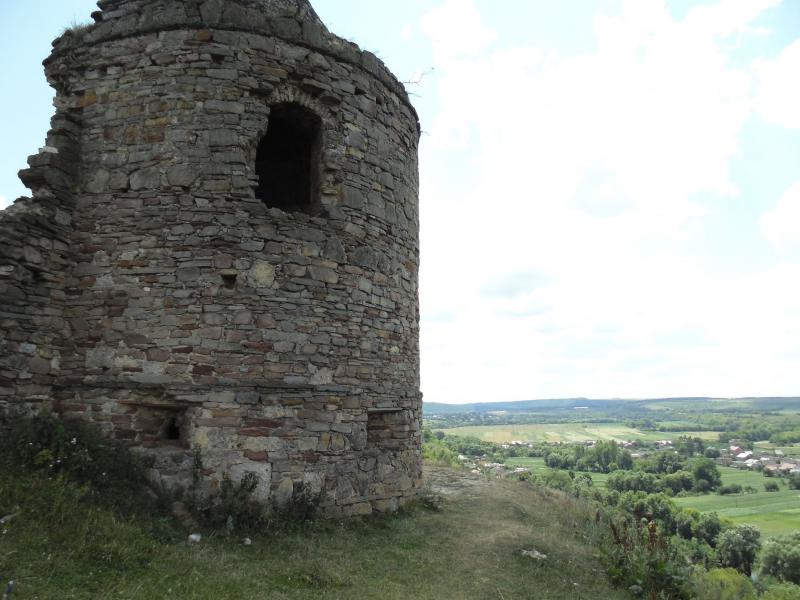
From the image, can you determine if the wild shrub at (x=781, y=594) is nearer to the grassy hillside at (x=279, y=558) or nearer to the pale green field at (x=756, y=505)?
the grassy hillside at (x=279, y=558)

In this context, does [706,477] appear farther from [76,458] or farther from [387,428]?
[76,458]

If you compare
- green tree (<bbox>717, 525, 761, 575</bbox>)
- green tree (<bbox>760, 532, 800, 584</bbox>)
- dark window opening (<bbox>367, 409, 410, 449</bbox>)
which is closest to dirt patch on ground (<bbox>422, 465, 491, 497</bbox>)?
dark window opening (<bbox>367, 409, 410, 449</bbox>)

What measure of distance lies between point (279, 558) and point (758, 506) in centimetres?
4366

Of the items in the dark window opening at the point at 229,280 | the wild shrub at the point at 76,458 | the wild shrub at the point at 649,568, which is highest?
the dark window opening at the point at 229,280

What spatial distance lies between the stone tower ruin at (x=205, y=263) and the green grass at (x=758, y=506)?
3355cm

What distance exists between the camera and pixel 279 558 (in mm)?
Result: 5289

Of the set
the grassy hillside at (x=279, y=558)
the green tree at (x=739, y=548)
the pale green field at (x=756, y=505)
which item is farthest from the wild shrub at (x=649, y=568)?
the pale green field at (x=756, y=505)

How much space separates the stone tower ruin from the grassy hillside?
734mm

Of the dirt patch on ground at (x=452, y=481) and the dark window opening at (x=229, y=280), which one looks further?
the dirt patch on ground at (x=452, y=481)

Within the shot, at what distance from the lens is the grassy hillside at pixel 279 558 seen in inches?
161

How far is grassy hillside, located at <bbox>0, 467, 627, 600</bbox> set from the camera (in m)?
4.08

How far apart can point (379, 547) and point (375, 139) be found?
5.45 m

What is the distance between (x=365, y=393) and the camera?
714cm

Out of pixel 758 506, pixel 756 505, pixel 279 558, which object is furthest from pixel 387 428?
pixel 756 505
